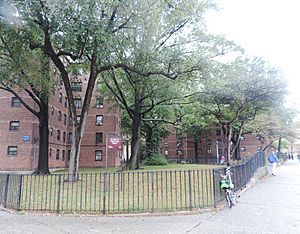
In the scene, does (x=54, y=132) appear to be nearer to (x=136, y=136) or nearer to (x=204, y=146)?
(x=136, y=136)

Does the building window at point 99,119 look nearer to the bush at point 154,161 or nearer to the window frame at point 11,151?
the bush at point 154,161

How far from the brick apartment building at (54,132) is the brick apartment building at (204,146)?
21754mm

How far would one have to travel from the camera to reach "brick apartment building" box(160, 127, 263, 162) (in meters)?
59.3

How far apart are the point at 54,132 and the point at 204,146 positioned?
126 ft

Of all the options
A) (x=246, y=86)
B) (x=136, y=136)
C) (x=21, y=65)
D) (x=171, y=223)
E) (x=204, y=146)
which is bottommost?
(x=171, y=223)

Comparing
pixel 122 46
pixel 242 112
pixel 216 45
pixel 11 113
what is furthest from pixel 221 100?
pixel 11 113

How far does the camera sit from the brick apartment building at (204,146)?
59281 millimetres

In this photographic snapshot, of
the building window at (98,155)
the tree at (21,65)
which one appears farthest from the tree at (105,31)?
the building window at (98,155)

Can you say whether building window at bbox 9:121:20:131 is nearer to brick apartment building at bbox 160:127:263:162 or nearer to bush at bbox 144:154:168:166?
bush at bbox 144:154:168:166

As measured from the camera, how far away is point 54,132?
33.1 m

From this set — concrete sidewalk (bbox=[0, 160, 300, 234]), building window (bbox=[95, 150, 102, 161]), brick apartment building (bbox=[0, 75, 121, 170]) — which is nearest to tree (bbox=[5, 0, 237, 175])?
concrete sidewalk (bbox=[0, 160, 300, 234])

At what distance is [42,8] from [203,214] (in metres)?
8.00

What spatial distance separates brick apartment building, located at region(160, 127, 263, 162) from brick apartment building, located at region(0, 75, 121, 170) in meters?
21.8

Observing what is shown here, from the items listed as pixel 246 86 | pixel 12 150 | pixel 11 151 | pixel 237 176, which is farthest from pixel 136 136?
pixel 11 151
